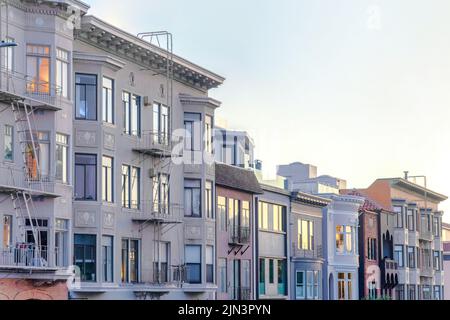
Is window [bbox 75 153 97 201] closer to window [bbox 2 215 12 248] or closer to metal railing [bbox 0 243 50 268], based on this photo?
metal railing [bbox 0 243 50 268]

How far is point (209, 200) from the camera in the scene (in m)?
54.5

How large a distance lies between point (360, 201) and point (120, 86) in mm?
38882

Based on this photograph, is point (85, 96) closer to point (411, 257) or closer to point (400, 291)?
Result: point (400, 291)

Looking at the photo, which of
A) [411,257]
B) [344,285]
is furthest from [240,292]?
[411,257]

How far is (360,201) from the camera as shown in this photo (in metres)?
82.4

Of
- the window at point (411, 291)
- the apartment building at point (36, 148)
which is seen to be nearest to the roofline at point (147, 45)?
the apartment building at point (36, 148)

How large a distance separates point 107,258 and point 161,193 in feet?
21.0

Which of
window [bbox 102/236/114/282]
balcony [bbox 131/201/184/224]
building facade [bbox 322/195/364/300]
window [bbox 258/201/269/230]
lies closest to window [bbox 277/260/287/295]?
window [bbox 258/201/269/230]

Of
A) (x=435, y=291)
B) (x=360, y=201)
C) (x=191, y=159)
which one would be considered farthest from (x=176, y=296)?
(x=435, y=291)

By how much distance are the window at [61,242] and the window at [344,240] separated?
1610 inches

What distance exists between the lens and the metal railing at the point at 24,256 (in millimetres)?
37219

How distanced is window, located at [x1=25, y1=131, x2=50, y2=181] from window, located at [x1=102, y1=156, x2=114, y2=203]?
16.0 ft

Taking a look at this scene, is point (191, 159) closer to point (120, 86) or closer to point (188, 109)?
point (188, 109)

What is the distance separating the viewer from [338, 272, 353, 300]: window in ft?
260
